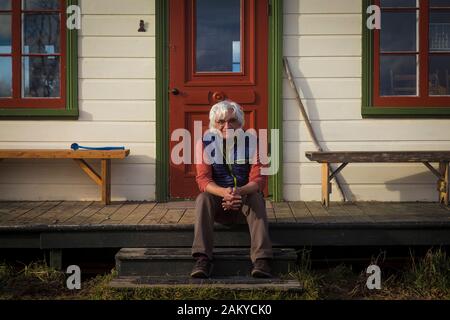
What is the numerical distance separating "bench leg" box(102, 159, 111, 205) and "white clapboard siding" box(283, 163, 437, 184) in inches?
62.9

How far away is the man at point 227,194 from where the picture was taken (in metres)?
3.67

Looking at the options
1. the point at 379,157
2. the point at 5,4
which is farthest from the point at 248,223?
the point at 5,4

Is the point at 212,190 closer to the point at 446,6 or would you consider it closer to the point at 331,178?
the point at 331,178

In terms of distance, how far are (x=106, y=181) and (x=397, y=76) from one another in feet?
9.26

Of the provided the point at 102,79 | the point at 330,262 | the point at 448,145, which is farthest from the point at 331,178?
the point at 102,79

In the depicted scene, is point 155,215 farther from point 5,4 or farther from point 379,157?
point 5,4

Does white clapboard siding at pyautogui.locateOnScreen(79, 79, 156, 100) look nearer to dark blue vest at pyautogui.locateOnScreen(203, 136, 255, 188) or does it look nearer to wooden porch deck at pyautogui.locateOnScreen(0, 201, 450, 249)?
wooden porch deck at pyautogui.locateOnScreen(0, 201, 450, 249)

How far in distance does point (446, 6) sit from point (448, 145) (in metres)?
1.27

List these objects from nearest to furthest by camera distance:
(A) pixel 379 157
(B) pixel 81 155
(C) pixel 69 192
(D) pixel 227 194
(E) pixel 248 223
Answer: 1. (D) pixel 227 194
2. (E) pixel 248 223
3. (A) pixel 379 157
4. (B) pixel 81 155
5. (C) pixel 69 192

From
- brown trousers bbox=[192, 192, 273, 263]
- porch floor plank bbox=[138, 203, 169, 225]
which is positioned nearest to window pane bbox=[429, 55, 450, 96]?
brown trousers bbox=[192, 192, 273, 263]

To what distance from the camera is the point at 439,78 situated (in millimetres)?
5117

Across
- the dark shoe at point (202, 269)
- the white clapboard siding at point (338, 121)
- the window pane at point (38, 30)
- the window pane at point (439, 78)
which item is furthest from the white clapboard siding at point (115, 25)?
the window pane at point (439, 78)

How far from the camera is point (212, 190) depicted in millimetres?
3729

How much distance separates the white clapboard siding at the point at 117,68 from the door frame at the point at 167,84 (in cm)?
11
